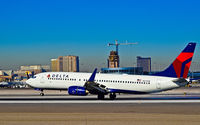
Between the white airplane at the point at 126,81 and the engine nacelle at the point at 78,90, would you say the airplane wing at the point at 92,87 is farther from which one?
the engine nacelle at the point at 78,90

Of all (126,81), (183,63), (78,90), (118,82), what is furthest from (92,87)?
(183,63)

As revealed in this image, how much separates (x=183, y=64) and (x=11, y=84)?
361ft

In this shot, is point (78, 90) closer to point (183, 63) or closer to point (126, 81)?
point (126, 81)

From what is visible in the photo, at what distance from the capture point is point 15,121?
24406 mm

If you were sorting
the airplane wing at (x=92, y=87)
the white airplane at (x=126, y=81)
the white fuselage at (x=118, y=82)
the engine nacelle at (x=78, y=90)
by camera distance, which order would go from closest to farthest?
the engine nacelle at (x=78, y=90) → the white airplane at (x=126, y=81) → the airplane wing at (x=92, y=87) → the white fuselage at (x=118, y=82)

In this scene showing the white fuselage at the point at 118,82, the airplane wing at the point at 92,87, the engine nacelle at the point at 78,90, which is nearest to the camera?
the engine nacelle at the point at 78,90

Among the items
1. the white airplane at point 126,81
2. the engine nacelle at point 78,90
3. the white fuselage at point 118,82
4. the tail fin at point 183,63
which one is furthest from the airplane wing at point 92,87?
the tail fin at point 183,63

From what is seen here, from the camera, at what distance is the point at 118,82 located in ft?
157

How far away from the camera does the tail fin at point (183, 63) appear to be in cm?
4609

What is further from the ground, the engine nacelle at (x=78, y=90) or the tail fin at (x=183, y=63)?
the tail fin at (x=183, y=63)

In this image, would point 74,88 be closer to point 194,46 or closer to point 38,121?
point 194,46

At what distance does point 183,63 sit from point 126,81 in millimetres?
8838

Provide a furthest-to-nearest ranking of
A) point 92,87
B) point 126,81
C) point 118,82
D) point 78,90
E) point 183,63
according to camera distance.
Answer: point 118,82 < point 126,81 < point 183,63 < point 92,87 < point 78,90

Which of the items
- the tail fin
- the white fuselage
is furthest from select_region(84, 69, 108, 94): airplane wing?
the tail fin
